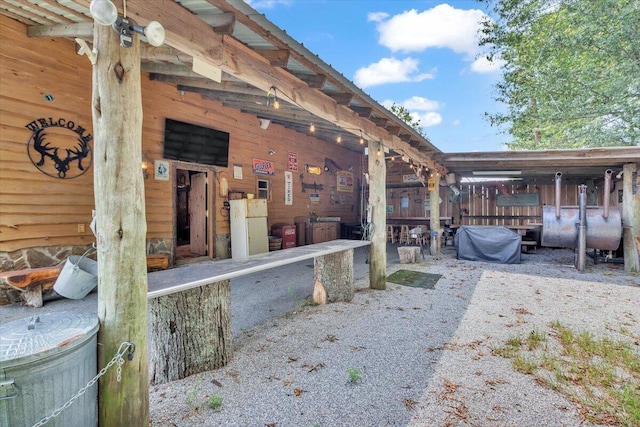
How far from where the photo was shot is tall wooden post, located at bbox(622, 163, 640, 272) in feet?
20.7

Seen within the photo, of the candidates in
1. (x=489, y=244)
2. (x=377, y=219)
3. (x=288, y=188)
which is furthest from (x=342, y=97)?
(x=489, y=244)

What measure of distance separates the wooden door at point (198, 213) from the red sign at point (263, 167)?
4.70 feet

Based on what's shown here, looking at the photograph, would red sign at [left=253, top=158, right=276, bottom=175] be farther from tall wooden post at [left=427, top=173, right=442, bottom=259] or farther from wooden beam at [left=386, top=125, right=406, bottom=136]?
tall wooden post at [left=427, top=173, right=442, bottom=259]

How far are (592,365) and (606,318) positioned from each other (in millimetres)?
1707

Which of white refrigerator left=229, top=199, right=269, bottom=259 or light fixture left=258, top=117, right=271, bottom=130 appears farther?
light fixture left=258, top=117, right=271, bottom=130

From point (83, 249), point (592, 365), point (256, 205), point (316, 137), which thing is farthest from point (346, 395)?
point (316, 137)

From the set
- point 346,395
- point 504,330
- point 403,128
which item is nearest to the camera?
point 346,395

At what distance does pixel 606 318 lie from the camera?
12.4ft

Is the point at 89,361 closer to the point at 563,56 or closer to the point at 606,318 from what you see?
the point at 606,318

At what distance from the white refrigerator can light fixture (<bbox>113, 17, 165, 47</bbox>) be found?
5493mm

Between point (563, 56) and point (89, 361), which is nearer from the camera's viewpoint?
point (89, 361)

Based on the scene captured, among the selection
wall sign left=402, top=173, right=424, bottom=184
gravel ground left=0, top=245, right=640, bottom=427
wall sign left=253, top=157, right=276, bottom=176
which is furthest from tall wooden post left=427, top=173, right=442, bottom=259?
wall sign left=253, top=157, right=276, bottom=176

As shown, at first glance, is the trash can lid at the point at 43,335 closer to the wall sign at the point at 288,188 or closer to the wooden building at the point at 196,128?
the wooden building at the point at 196,128

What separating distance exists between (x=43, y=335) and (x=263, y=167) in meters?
6.93
